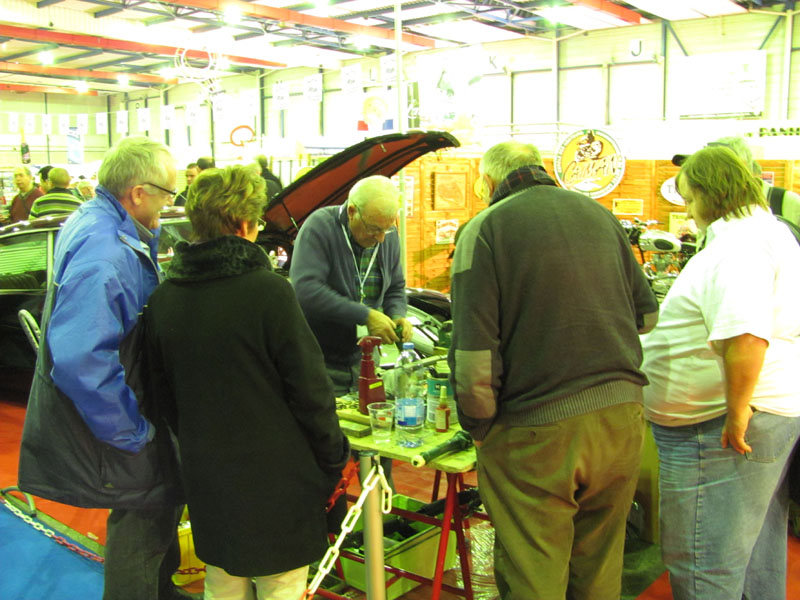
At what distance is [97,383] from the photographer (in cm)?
208

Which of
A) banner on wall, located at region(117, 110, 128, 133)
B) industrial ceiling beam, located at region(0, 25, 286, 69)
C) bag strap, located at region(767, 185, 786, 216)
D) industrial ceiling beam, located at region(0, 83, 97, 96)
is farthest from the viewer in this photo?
industrial ceiling beam, located at region(0, 83, 97, 96)

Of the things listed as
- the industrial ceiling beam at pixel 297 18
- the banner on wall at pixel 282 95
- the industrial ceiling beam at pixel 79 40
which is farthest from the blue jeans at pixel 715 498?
the industrial ceiling beam at pixel 79 40

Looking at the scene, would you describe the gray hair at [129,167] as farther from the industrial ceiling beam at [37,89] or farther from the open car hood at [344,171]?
the industrial ceiling beam at [37,89]

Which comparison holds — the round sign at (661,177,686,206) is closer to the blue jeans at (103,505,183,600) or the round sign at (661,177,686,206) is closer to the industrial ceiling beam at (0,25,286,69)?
the blue jeans at (103,505,183,600)

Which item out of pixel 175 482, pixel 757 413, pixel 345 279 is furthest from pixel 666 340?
pixel 175 482

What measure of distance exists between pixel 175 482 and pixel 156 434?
0.56 ft

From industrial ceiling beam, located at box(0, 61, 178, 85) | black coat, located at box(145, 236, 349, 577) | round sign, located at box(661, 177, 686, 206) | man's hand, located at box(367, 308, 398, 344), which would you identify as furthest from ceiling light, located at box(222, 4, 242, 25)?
black coat, located at box(145, 236, 349, 577)

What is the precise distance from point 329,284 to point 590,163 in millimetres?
4724

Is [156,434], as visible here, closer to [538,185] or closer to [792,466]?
[538,185]

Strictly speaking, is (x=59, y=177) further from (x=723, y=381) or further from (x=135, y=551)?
(x=723, y=381)

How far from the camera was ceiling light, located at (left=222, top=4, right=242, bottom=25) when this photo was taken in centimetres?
1338

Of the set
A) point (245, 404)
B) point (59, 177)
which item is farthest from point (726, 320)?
point (59, 177)

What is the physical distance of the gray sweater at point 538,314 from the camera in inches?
81.7

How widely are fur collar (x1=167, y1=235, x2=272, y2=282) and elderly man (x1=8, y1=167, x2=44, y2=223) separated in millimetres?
7394
